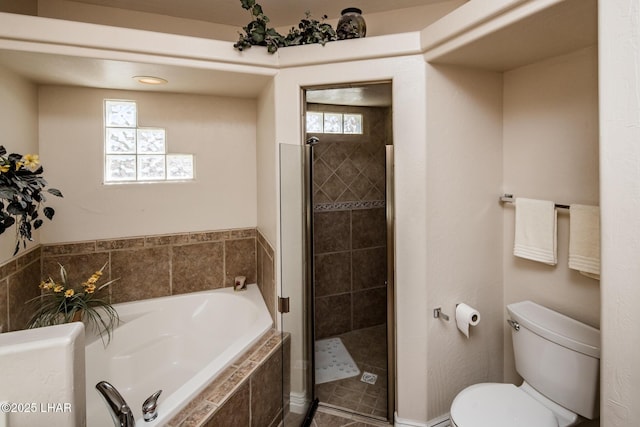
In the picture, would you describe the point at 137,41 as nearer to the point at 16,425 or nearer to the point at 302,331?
→ the point at 16,425

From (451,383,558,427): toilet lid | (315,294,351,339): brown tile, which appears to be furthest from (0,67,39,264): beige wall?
(451,383,558,427): toilet lid

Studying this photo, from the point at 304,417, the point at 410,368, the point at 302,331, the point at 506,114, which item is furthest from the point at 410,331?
the point at 506,114

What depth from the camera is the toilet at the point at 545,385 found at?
1.35 meters

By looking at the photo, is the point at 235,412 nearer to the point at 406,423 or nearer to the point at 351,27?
the point at 406,423

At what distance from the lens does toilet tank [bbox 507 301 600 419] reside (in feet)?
4.42

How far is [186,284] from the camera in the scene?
2.50 m

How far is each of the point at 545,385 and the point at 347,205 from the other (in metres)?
1.86

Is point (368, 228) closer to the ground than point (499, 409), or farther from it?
farther from it

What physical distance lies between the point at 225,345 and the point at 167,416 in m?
0.94

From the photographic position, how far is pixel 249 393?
161 centimetres

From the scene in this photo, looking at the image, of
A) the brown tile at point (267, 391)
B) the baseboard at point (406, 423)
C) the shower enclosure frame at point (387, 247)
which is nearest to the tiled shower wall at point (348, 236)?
the shower enclosure frame at point (387, 247)

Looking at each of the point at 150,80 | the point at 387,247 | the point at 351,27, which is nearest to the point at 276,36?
the point at 351,27

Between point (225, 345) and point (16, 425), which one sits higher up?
point (16, 425)

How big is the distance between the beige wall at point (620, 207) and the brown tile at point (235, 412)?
143 cm
